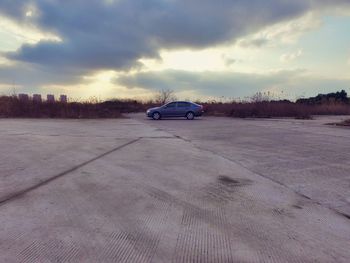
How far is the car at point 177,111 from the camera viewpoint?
31.1 m

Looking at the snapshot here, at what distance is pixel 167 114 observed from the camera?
31.3 metres

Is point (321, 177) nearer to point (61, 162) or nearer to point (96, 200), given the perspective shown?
point (96, 200)

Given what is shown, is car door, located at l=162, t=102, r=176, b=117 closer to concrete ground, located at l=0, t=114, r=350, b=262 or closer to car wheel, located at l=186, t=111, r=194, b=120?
car wheel, located at l=186, t=111, r=194, b=120

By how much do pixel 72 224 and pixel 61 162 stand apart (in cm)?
424

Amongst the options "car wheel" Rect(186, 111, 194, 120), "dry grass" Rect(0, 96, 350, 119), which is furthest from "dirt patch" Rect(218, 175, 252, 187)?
"dry grass" Rect(0, 96, 350, 119)

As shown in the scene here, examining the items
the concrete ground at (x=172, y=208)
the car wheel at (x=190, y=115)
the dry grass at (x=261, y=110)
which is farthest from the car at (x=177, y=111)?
the concrete ground at (x=172, y=208)

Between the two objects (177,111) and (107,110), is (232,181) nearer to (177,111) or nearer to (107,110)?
(177,111)

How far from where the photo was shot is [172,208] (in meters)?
5.03

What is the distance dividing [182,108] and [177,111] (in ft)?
1.65

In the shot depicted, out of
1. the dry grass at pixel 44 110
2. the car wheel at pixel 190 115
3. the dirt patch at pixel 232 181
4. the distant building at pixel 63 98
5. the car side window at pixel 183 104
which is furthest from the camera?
the distant building at pixel 63 98

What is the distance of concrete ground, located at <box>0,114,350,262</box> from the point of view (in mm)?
3660

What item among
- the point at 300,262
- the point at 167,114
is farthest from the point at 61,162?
the point at 167,114

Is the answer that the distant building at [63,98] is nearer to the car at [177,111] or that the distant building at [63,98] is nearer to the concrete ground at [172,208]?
the car at [177,111]

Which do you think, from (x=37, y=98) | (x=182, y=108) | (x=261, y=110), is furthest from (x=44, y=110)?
(x=261, y=110)
